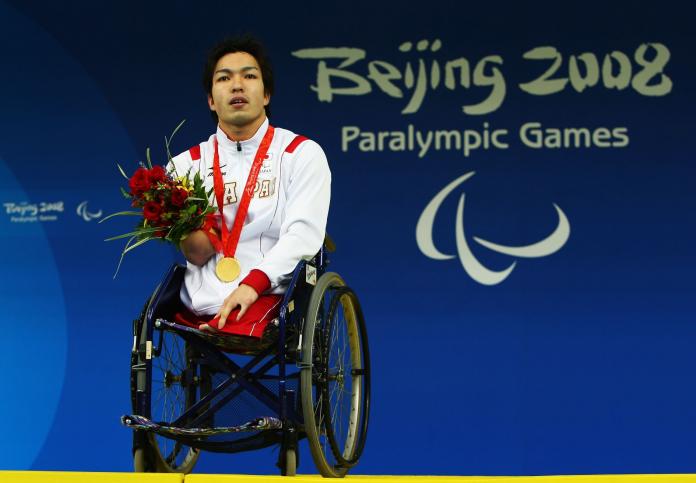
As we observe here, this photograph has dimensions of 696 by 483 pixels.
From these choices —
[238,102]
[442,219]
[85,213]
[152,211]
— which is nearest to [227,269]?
[152,211]

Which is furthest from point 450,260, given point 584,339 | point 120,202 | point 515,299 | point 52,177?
point 52,177

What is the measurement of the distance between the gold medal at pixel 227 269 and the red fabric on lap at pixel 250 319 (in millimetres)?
116

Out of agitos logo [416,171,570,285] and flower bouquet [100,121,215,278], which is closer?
flower bouquet [100,121,215,278]

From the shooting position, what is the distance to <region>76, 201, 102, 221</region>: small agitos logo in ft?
18.1

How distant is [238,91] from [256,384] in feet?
3.00

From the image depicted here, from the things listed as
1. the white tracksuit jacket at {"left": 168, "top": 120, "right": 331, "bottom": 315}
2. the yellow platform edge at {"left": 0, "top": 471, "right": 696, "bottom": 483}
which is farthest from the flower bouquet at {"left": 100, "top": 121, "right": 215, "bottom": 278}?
the yellow platform edge at {"left": 0, "top": 471, "right": 696, "bottom": 483}

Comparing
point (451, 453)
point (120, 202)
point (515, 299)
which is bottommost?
point (451, 453)

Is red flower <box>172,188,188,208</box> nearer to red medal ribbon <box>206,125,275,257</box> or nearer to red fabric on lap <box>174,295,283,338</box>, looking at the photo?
red medal ribbon <box>206,125,275,257</box>

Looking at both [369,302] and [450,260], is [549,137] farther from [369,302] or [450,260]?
[369,302]

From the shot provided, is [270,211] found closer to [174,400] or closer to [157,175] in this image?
[157,175]

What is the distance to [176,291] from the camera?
347 centimetres

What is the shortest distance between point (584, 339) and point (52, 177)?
2636 millimetres

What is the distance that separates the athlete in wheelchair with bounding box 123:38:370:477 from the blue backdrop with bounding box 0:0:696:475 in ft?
4.97

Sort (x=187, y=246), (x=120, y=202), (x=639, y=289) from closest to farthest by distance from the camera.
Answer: (x=187, y=246) → (x=639, y=289) → (x=120, y=202)
